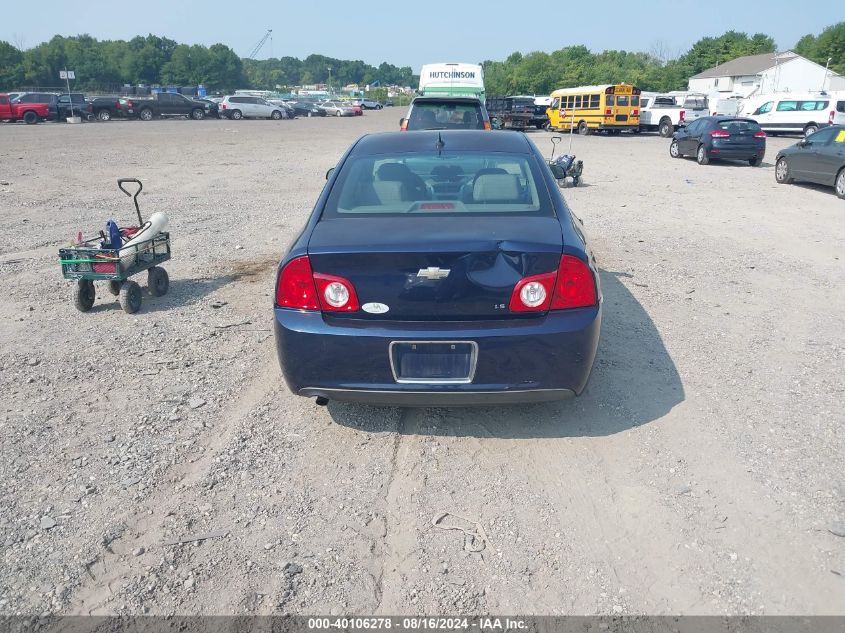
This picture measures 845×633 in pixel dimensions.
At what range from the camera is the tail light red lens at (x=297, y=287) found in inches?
143

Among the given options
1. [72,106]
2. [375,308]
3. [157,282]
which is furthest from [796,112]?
[72,106]

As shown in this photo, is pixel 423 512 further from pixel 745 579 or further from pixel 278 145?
pixel 278 145

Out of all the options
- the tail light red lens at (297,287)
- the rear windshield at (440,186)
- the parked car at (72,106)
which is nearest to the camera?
the tail light red lens at (297,287)

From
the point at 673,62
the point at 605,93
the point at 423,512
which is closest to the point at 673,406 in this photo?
the point at 423,512

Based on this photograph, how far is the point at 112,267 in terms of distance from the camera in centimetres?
598

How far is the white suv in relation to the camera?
1886 inches

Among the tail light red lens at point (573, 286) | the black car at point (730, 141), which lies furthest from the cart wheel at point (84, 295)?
the black car at point (730, 141)

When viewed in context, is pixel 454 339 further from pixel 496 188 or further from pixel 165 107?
pixel 165 107

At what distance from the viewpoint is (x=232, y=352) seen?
5.26 metres

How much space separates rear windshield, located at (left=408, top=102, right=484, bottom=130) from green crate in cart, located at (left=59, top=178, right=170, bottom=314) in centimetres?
898

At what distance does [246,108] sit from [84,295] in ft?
150

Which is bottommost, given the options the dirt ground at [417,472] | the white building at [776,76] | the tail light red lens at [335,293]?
the dirt ground at [417,472]

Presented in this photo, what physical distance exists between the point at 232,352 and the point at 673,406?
3.21m

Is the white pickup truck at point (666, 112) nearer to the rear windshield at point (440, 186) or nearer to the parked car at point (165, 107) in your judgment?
the parked car at point (165, 107)
